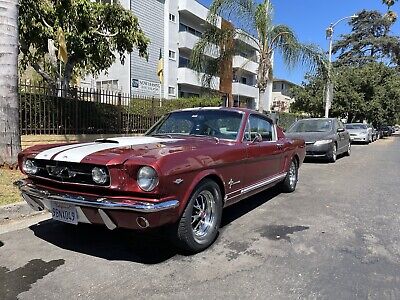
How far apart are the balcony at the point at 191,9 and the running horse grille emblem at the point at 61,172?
2608 centimetres

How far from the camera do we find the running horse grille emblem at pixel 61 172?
368 centimetres

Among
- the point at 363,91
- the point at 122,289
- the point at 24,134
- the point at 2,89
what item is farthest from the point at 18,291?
the point at 363,91

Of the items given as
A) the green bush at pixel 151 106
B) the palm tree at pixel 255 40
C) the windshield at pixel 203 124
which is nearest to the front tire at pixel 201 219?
the windshield at pixel 203 124

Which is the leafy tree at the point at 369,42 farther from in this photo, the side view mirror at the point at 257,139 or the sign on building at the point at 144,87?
the side view mirror at the point at 257,139

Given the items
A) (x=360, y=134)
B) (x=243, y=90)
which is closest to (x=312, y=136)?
(x=360, y=134)

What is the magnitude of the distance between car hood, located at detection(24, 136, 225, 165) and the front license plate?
0.46 meters

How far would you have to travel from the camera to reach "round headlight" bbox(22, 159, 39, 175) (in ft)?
13.5

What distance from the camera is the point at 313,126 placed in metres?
13.4

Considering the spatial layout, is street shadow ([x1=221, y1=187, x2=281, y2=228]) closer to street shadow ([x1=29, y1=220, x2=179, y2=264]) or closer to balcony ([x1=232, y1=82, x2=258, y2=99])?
street shadow ([x1=29, y1=220, x2=179, y2=264])

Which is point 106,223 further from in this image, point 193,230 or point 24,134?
point 24,134

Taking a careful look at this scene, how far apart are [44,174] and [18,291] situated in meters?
1.30

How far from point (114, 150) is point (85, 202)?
23.7 inches

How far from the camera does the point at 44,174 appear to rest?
3.99 m

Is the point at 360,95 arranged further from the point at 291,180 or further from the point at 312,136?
the point at 291,180
